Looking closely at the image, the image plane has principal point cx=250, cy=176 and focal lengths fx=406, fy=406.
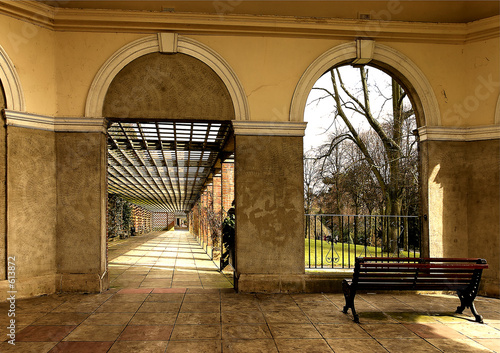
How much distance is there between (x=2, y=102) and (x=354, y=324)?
598cm

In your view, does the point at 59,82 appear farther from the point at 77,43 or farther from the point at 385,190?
the point at 385,190

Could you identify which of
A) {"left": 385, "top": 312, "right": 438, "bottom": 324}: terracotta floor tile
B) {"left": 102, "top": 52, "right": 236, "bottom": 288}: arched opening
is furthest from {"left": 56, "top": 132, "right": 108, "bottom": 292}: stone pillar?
{"left": 385, "top": 312, "right": 438, "bottom": 324}: terracotta floor tile

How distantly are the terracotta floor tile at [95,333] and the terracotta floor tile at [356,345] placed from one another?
7.58 feet

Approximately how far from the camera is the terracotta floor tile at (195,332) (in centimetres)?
436

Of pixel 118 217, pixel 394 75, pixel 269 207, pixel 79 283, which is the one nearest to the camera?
pixel 79 283

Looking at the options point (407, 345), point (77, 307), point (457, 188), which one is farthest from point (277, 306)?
point (457, 188)

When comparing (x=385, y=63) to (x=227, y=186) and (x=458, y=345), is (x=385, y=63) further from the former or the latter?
(x=227, y=186)

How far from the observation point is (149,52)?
6.78m

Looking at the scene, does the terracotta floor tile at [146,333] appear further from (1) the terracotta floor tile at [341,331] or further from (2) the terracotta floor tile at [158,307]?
(1) the terracotta floor tile at [341,331]

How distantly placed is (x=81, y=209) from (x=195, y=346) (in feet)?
11.4

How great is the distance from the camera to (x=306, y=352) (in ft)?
12.9

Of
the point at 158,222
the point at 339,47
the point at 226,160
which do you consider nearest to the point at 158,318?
the point at 339,47

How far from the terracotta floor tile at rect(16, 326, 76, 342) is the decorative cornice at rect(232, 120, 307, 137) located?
12.5 ft

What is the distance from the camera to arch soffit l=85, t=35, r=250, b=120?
6.65m
